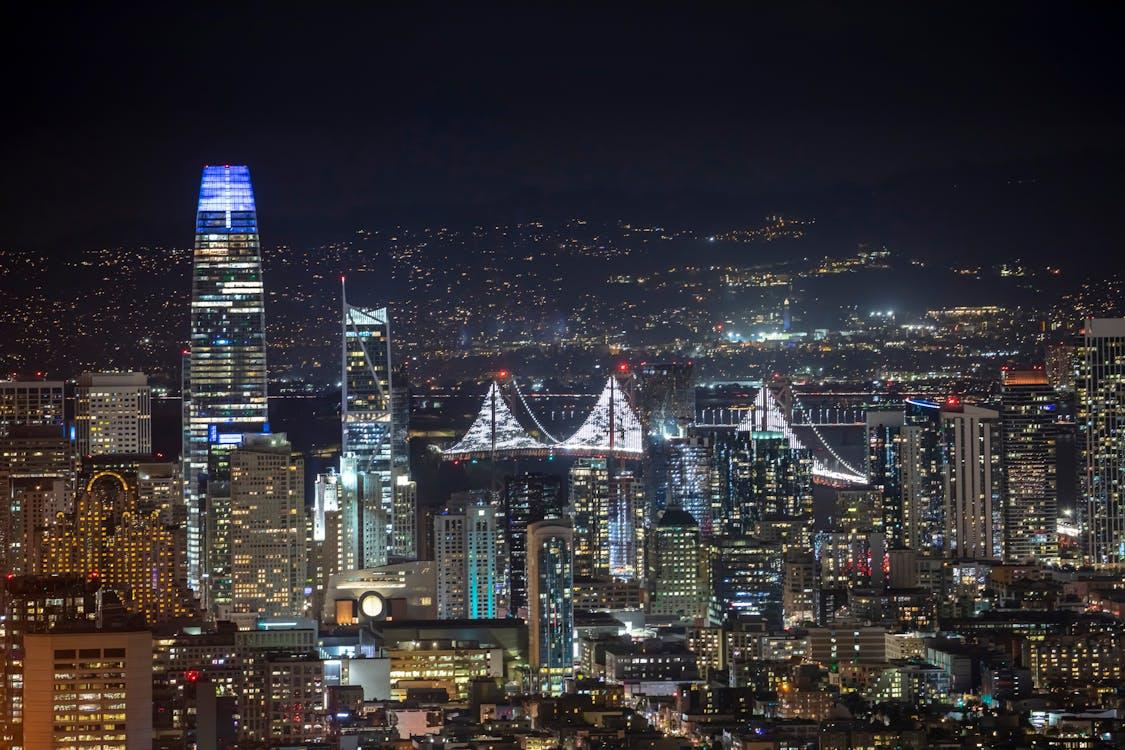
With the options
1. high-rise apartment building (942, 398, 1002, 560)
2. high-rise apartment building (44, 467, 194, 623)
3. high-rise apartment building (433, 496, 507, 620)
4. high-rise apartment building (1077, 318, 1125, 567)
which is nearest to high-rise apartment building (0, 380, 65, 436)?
high-rise apartment building (44, 467, 194, 623)

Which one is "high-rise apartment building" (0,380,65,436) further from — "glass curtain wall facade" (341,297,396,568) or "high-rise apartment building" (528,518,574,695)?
"high-rise apartment building" (528,518,574,695)

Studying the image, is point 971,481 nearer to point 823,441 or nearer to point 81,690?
point 823,441

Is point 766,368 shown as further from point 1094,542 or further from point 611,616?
point 611,616

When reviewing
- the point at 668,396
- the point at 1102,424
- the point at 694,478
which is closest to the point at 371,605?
the point at 694,478

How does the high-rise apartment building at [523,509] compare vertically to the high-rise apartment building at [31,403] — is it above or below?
below

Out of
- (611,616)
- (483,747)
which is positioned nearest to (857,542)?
(611,616)

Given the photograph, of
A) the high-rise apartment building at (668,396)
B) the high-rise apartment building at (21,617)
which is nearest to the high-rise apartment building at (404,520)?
the high-rise apartment building at (668,396)

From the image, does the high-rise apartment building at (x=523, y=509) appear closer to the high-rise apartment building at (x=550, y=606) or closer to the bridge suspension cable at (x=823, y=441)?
the high-rise apartment building at (x=550, y=606)
